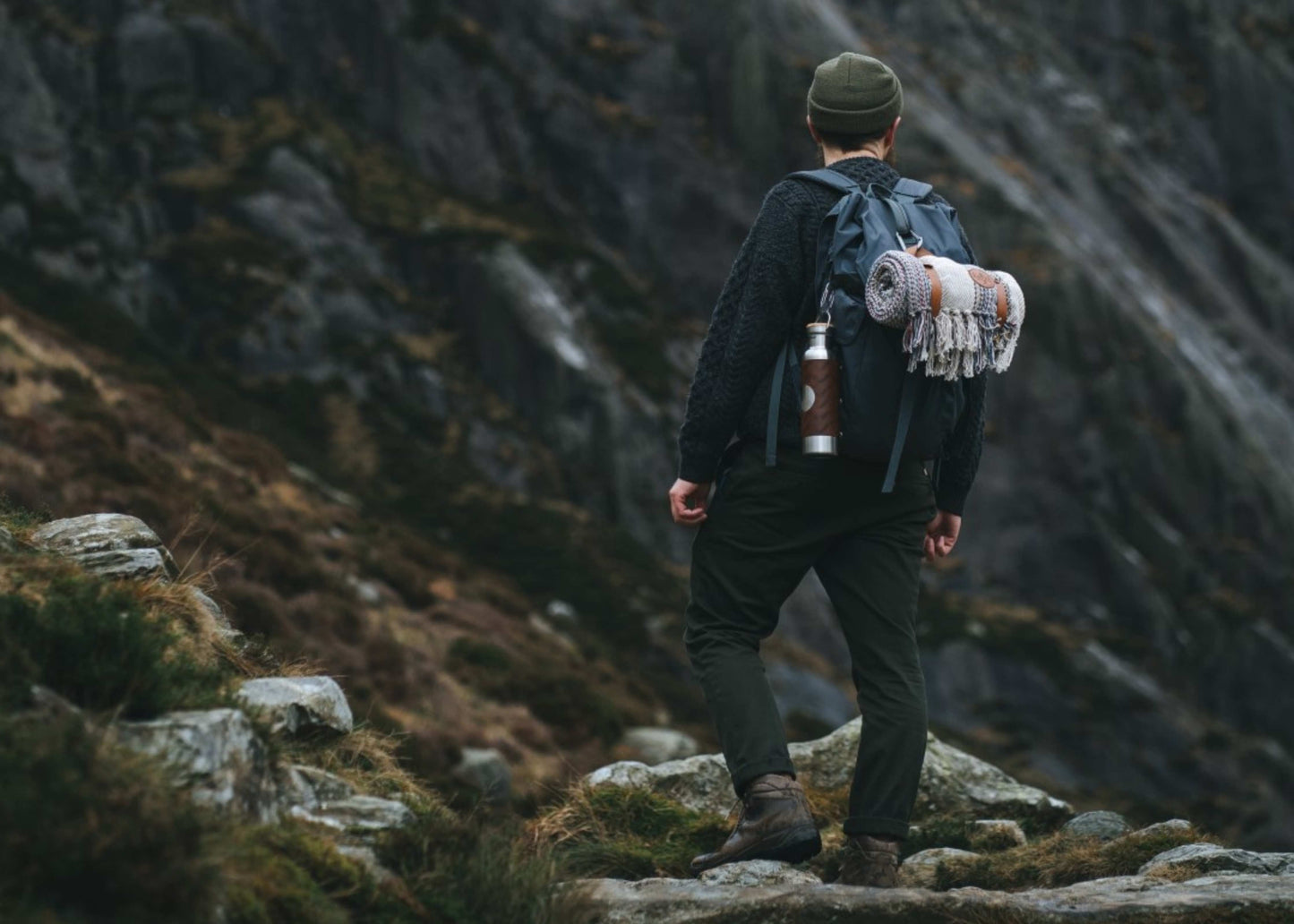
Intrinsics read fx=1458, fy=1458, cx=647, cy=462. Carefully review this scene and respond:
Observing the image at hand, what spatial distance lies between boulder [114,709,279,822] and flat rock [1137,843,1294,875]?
3.35 meters

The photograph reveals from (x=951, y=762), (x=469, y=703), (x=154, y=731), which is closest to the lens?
(x=154, y=731)

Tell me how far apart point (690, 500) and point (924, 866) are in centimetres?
191

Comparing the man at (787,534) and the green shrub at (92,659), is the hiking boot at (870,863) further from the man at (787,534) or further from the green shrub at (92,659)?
the green shrub at (92,659)

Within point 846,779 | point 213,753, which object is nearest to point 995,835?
point 846,779

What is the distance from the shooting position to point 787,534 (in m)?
5.20

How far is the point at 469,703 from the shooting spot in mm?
17734

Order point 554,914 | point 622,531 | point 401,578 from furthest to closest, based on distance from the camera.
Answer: point 622,531
point 401,578
point 554,914

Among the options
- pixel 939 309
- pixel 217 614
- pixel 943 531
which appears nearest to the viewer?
pixel 939 309

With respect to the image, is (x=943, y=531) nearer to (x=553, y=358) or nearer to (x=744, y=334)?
(x=744, y=334)

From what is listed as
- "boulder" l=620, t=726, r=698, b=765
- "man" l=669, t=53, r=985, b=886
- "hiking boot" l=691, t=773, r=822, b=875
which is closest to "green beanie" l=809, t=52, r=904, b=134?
"man" l=669, t=53, r=985, b=886

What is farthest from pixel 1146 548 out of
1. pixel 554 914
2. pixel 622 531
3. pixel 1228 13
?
pixel 554 914

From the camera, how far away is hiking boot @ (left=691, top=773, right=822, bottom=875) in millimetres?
4922

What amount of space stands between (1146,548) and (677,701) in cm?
2021

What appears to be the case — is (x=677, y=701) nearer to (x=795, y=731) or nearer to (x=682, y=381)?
(x=795, y=731)
